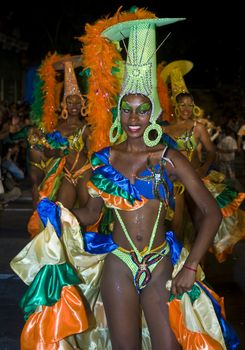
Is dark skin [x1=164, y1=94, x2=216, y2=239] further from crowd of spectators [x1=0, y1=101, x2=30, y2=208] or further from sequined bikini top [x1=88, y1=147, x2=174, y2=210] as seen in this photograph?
crowd of spectators [x1=0, y1=101, x2=30, y2=208]

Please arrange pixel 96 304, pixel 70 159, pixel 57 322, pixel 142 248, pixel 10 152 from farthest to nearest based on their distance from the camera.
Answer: pixel 10 152
pixel 70 159
pixel 96 304
pixel 57 322
pixel 142 248

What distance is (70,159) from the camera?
794 cm

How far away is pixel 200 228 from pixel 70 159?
4245 mm

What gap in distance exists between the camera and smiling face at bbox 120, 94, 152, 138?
405 centimetres

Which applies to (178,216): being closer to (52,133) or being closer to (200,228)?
(52,133)

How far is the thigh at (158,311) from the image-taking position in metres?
3.89

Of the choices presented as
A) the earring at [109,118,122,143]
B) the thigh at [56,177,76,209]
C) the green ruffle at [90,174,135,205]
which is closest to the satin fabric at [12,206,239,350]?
the green ruffle at [90,174,135,205]

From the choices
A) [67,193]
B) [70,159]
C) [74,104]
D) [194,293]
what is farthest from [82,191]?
[194,293]

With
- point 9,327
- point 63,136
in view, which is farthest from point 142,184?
point 63,136

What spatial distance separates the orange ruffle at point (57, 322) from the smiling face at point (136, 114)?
37.9 inches

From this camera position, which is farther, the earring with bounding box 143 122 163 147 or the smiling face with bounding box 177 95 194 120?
the smiling face with bounding box 177 95 194 120

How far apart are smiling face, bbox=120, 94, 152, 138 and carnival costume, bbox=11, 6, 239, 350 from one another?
0.06m

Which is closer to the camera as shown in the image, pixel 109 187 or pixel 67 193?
pixel 109 187

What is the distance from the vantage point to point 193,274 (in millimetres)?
3771
